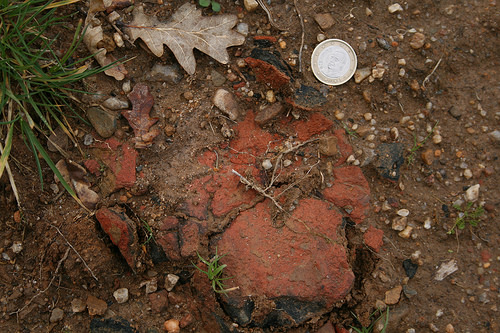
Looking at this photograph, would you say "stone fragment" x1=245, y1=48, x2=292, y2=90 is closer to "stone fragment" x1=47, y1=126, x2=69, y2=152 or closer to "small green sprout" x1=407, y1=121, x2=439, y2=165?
"small green sprout" x1=407, y1=121, x2=439, y2=165

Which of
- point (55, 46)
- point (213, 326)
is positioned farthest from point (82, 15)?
point (213, 326)

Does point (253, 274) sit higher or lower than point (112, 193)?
lower

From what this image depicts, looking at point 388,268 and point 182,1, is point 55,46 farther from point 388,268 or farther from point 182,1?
point 388,268

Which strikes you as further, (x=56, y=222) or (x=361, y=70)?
(x=361, y=70)

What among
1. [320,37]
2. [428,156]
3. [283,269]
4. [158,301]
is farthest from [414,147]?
[158,301]

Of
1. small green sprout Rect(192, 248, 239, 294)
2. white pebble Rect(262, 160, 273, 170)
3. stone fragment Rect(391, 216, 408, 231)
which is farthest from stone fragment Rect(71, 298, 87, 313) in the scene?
stone fragment Rect(391, 216, 408, 231)

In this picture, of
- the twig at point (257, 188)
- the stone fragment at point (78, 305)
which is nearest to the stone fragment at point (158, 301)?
the stone fragment at point (78, 305)

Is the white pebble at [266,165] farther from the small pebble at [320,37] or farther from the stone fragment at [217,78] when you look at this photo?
the small pebble at [320,37]

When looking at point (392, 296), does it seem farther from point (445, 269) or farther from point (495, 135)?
point (495, 135)
